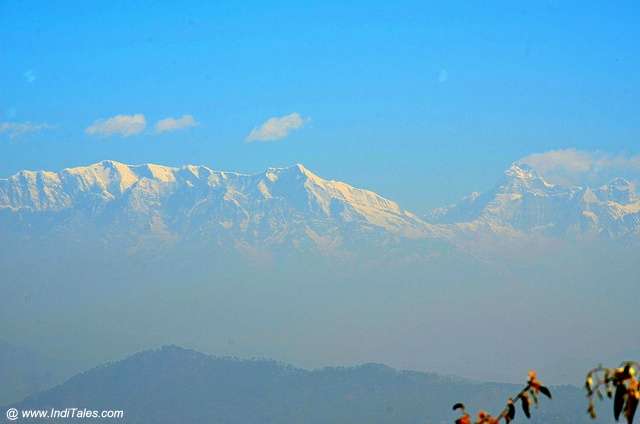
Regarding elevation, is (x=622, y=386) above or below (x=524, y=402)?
above

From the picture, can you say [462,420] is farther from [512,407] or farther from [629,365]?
[629,365]

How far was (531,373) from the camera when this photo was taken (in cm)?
1141

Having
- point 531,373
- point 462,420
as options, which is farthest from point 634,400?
point 462,420

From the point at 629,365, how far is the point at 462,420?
8.47 ft

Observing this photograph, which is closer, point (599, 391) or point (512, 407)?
point (599, 391)

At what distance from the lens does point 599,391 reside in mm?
10727

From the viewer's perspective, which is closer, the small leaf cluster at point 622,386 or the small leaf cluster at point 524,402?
the small leaf cluster at point 622,386

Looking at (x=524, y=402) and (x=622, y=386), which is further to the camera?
(x=524, y=402)

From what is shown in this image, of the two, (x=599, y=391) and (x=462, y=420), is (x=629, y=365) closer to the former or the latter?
(x=599, y=391)

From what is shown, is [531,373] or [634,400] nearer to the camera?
[634,400]

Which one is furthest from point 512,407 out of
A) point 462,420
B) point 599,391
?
point 599,391

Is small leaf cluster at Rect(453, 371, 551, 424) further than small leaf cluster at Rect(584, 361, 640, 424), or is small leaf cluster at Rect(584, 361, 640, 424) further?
small leaf cluster at Rect(453, 371, 551, 424)

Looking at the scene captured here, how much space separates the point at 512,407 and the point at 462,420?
0.75 m

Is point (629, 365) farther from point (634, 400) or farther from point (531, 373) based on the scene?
point (531, 373)
